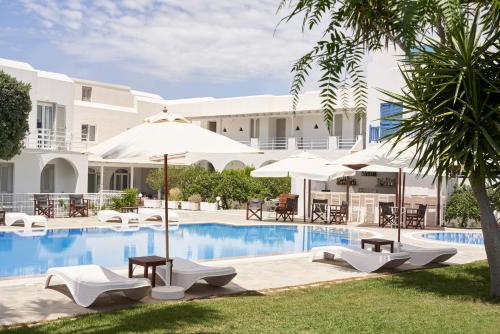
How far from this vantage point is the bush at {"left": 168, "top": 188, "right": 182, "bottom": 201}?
33.1 m

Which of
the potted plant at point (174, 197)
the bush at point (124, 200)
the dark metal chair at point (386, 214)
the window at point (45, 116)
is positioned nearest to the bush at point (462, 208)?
the dark metal chair at point (386, 214)

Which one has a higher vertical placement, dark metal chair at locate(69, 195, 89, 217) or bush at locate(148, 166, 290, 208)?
bush at locate(148, 166, 290, 208)

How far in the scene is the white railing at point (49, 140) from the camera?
26.4m

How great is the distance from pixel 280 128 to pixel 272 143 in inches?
85.5

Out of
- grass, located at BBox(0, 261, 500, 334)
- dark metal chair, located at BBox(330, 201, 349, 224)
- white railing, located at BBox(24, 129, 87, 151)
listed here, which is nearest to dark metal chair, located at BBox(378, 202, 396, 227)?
dark metal chair, located at BBox(330, 201, 349, 224)

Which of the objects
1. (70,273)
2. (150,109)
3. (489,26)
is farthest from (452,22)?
(150,109)

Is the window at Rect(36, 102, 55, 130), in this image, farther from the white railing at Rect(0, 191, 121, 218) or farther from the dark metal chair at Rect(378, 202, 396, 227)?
the dark metal chair at Rect(378, 202, 396, 227)

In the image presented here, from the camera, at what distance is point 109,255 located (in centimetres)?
1580

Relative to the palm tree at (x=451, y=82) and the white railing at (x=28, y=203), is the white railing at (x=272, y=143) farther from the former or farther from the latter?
the palm tree at (x=451, y=82)

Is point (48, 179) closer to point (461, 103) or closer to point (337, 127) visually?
point (337, 127)

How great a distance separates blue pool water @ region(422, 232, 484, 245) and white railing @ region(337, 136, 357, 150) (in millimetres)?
14507

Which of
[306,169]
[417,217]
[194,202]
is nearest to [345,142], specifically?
[194,202]

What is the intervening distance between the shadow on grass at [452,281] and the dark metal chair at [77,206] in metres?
16.4

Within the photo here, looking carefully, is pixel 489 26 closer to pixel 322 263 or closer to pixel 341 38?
pixel 341 38
